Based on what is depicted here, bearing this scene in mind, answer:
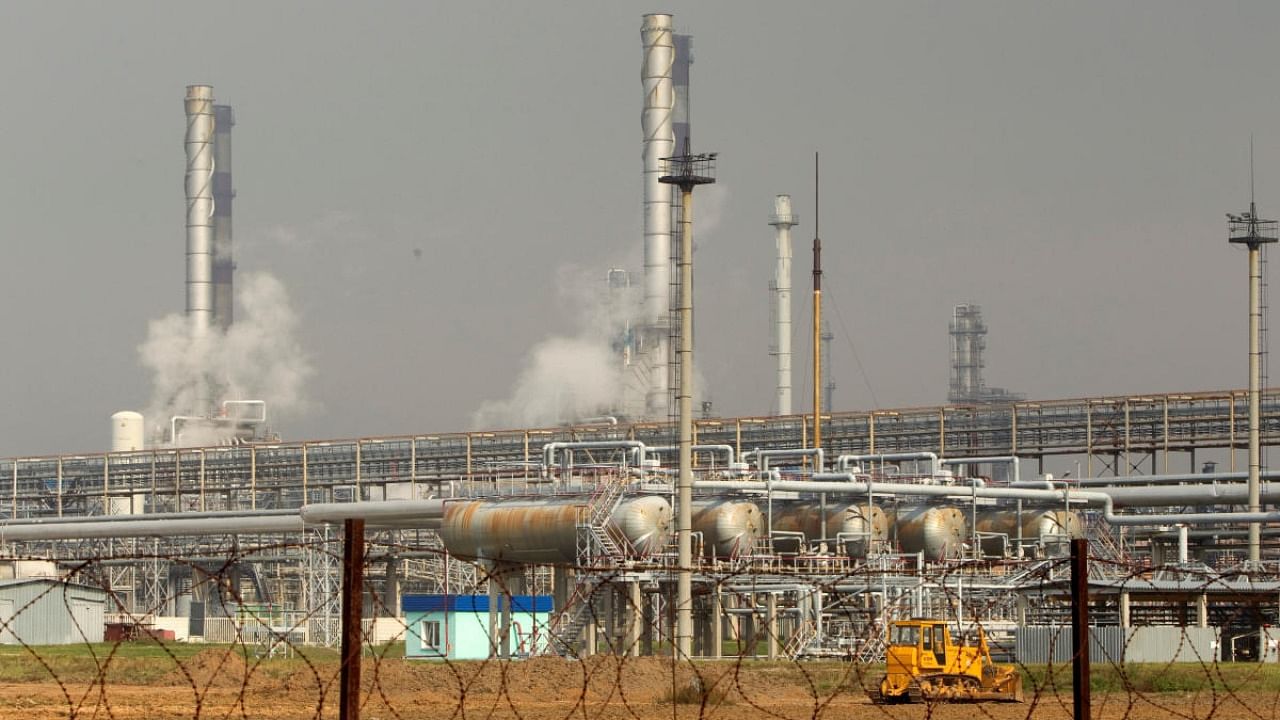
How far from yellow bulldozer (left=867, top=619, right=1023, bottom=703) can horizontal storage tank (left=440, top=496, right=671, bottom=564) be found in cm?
1464

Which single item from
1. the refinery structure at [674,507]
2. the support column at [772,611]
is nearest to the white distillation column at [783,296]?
the refinery structure at [674,507]

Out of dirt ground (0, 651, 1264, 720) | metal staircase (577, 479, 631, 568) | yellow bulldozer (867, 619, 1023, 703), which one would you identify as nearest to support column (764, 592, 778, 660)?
metal staircase (577, 479, 631, 568)

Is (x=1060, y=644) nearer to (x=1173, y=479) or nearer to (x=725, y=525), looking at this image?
(x=725, y=525)

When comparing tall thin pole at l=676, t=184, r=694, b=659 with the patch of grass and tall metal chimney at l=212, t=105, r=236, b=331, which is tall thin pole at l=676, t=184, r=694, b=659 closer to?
the patch of grass

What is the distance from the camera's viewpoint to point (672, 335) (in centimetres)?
5931

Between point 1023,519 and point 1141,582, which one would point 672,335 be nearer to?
point 1023,519

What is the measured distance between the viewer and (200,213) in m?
90.6

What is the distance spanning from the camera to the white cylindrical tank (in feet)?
283

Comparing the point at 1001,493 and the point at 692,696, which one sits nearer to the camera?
the point at 692,696

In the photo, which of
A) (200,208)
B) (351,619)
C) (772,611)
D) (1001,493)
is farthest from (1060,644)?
(200,208)

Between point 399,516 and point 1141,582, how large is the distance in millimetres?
17758

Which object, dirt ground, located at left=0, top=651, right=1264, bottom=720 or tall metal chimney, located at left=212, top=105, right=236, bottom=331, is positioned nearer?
dirt ground, located at left=0, top=651, right=1264, bottom=720

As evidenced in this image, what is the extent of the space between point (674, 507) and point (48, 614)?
19123mm

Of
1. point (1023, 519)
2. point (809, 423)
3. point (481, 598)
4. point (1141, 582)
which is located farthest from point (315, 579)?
point (1141, 582)
